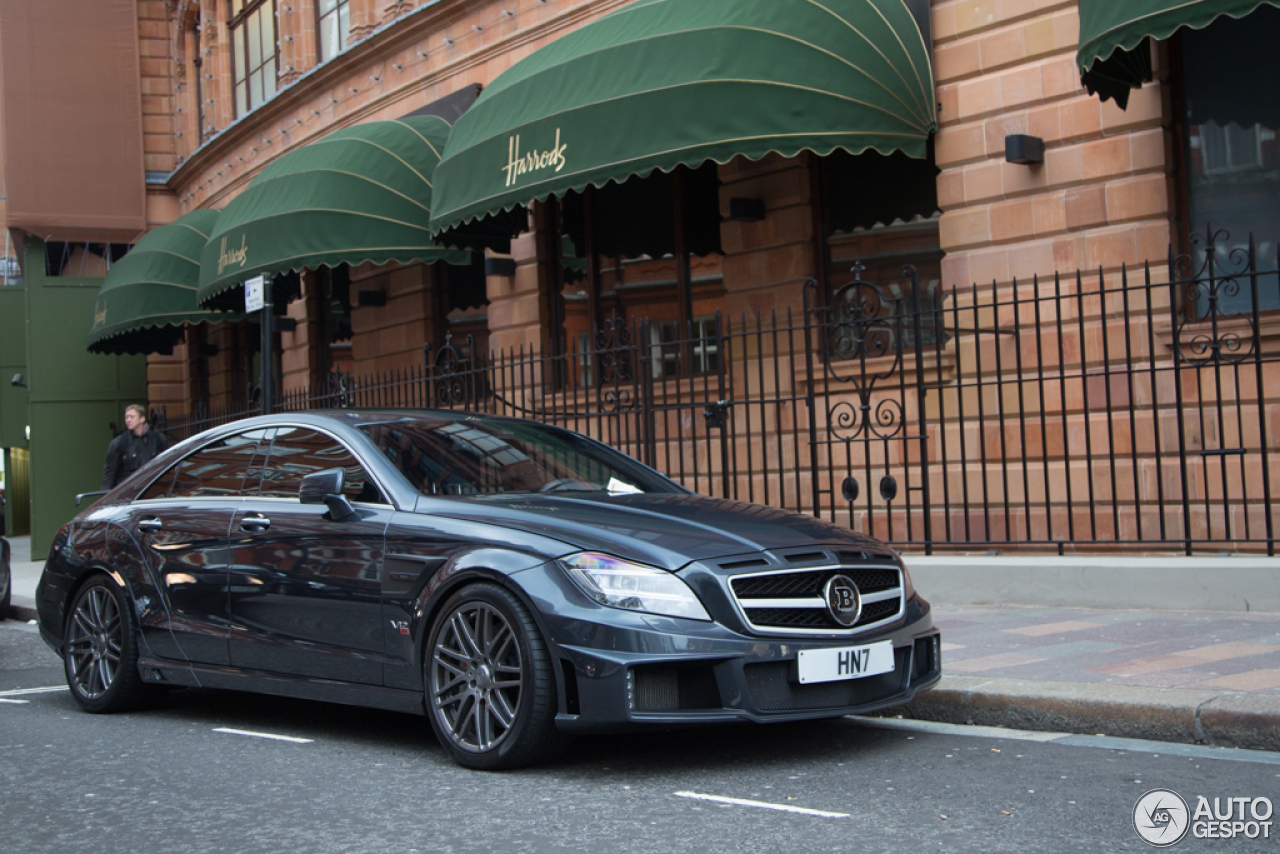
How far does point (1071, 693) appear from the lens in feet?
18.2

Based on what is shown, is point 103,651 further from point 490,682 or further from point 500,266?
point 500,266

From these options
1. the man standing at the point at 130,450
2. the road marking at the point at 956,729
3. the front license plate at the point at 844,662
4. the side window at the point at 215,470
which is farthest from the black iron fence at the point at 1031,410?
the man standing at the point at 130,450

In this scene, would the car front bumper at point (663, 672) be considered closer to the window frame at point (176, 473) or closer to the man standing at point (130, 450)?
the window frame at point (176, 473)

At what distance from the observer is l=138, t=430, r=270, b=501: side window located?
644 cm

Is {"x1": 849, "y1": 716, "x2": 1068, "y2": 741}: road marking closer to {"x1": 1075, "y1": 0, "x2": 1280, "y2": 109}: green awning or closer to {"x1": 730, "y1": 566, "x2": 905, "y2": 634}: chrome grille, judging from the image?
{"x1": 730, "y1": 566, "x2": 905, "y2": 634}: chrome grille

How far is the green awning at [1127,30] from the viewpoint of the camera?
26.2 ft

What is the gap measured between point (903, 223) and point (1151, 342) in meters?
3.90

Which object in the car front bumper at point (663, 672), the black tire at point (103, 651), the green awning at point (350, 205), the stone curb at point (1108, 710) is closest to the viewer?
the car front bumper at point (663, 672)

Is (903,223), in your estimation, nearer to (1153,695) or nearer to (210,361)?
(1153,695)

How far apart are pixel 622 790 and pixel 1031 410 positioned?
6.46 metres

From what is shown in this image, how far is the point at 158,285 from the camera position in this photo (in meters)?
19.8

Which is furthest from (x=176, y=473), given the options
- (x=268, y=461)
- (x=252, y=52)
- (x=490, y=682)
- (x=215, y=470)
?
(x=252, y=52)

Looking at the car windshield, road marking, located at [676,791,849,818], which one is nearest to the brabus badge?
road marking, located at [676,791,849,818]

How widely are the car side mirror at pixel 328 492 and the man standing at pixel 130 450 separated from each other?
943 centimetres
